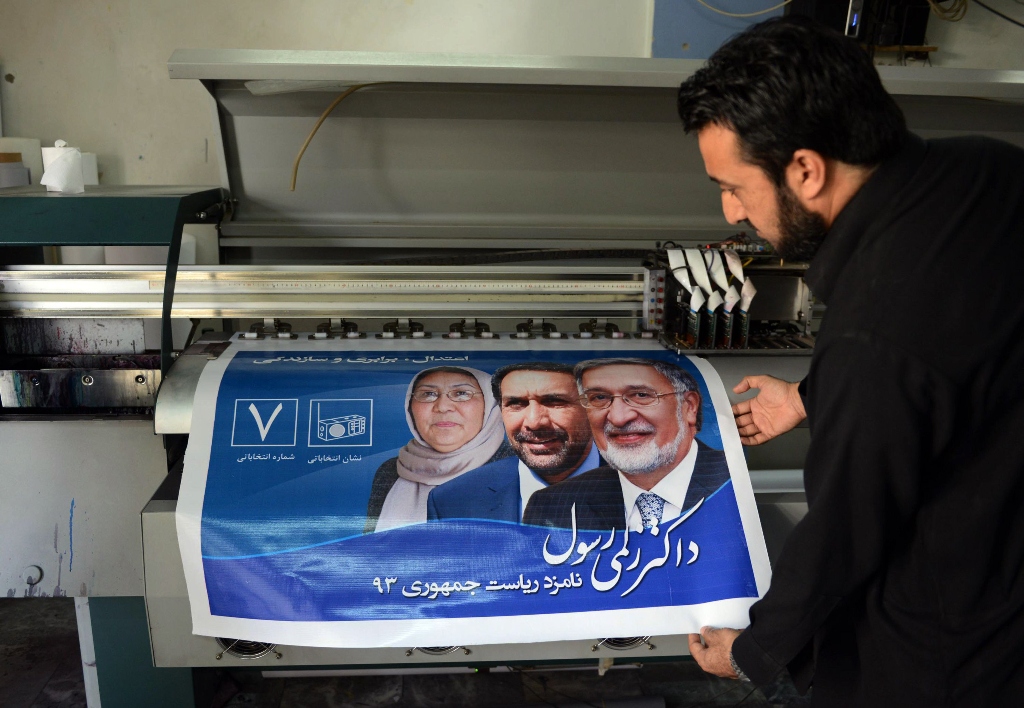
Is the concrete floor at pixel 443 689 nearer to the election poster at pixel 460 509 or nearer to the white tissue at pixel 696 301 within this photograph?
the election poster at pixel 460 509

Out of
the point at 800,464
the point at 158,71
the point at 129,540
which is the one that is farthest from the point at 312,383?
the point at 158,71

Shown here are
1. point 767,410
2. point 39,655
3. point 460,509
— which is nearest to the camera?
point 460,509

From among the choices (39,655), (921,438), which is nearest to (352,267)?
(921,438)

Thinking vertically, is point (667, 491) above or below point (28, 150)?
below

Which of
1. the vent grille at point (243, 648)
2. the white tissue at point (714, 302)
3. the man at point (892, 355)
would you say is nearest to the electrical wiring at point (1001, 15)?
the white tissue at point (714, 302)

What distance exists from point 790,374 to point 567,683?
992 millimetres

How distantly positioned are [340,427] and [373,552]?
21 centimetres

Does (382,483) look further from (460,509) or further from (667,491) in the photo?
(667,491)

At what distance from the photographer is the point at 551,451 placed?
1.12 meters

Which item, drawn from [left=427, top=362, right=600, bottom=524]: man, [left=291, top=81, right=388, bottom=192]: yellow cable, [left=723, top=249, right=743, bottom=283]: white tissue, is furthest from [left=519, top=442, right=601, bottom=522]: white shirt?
[left=291, top=81, right=388, bottom=192]: yellow cable

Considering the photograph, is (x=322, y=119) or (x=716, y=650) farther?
(x=322, y=119)

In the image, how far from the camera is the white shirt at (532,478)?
1.08 m

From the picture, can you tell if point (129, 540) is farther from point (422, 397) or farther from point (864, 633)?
point (864, 633)

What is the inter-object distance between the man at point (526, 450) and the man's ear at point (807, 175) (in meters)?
0.52
